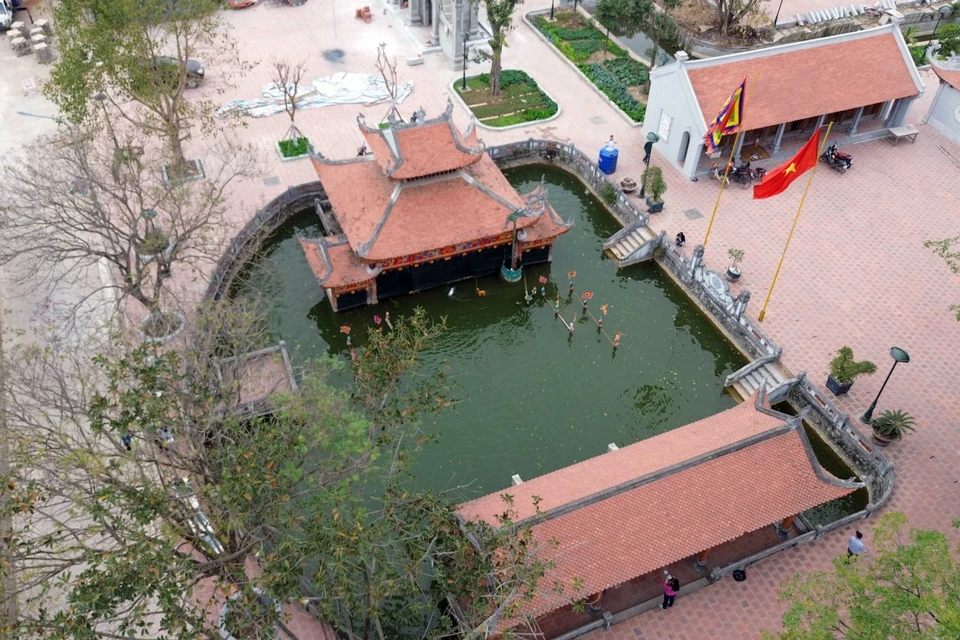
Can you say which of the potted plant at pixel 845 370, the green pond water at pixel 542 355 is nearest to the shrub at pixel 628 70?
the green pond water at pixel 542 355

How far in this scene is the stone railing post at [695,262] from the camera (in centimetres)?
3562

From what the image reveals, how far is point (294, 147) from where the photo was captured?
4400 cm

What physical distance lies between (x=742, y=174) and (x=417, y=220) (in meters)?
18.8

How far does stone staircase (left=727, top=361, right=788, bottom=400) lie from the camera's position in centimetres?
3222

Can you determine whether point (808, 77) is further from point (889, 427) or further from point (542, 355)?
point (542, 355)

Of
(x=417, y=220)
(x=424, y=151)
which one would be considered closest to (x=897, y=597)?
(x=417, y=220)

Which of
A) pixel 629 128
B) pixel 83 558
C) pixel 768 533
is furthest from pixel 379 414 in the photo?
pixel 629 128

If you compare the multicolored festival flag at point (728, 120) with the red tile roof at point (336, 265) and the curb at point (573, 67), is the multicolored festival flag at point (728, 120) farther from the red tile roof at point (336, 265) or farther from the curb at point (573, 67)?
the red tile roof at point (336, 265)

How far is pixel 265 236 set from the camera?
38.3m

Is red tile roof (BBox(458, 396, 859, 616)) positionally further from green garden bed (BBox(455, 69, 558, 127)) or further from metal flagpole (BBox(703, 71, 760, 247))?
green garden bed (BBox(455, 69, 558, 127))

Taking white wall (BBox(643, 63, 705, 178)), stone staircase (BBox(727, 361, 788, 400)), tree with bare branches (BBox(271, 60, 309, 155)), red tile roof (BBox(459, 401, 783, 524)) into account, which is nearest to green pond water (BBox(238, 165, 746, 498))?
stone staircase (BBox(727, 361, 788, 400))

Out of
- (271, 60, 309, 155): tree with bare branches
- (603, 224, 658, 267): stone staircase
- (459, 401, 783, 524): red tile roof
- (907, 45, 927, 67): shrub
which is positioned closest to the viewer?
(459, 401, 783, 524): red tile roof

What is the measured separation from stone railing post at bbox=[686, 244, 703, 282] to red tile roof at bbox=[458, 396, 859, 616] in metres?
10.5

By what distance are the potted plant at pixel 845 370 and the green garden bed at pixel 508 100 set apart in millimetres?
23640
